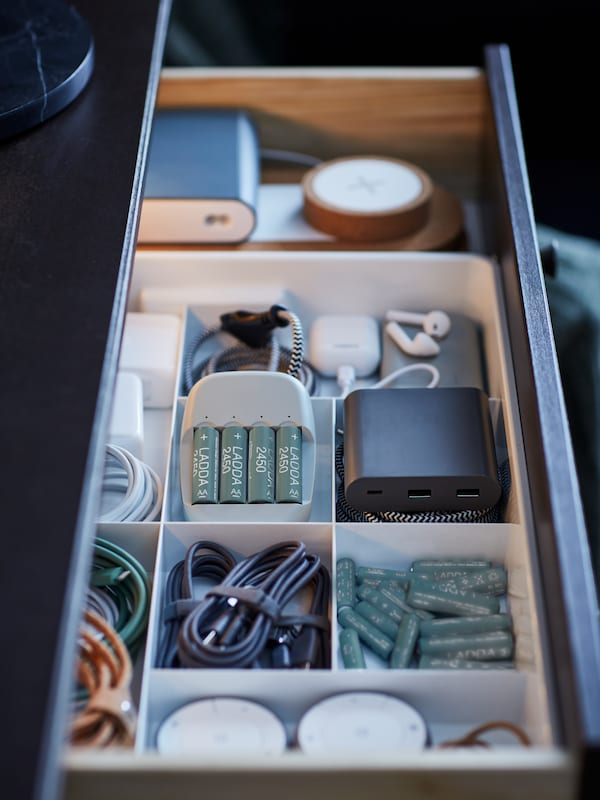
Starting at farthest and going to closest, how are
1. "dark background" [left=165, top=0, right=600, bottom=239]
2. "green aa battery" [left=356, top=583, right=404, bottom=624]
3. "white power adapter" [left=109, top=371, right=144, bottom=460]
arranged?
"dark background" [left=165, top=0, right=600, bottom=239], "white power adapter" [left=109, top=371, right=144, bottom=460], "green aa battery" [left=356, top=583, right=404, bottom=624]

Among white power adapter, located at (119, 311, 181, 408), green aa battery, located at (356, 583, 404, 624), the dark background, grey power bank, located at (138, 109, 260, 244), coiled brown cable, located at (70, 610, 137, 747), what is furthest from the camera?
the dark background

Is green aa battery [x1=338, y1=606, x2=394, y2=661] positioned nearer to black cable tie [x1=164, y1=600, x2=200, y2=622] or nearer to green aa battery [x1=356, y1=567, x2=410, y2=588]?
green aa battery [x1=356, y1=567, x2=410, y2=588]

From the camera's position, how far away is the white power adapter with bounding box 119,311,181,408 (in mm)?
1361

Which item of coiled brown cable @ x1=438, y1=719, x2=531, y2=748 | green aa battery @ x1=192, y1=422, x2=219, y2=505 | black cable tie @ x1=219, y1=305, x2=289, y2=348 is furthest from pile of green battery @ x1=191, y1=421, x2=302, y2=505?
coiled brown cable @ x1=438, y1=719, x2=531, y2=748

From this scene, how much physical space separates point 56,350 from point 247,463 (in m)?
0.35

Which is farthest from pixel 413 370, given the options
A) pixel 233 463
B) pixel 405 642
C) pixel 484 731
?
pixel 484 731

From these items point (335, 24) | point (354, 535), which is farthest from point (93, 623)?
point (335, 24)

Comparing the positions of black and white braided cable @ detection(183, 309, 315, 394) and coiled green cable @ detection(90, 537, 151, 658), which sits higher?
black and white braided cable @ detection(183, 309, 315, 394)

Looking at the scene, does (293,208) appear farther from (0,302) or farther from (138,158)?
(0,302)

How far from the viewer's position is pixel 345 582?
44.8 inches

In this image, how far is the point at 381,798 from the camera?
2.52 feet

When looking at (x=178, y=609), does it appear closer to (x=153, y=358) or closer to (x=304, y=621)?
(x=304, y=621)

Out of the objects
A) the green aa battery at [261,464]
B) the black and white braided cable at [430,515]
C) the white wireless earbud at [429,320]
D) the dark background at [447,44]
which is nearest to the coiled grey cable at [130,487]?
the green aa battery at [261,464]

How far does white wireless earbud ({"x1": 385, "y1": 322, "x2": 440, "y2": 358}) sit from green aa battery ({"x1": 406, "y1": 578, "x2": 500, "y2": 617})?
391mm
